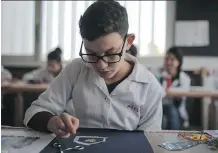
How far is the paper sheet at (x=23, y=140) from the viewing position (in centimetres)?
71

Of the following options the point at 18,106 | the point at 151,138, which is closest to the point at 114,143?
the point at 151,138

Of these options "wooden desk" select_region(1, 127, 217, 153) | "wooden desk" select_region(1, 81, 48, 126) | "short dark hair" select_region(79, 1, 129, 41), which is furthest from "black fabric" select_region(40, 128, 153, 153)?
"wooden desk" select_region(1, 81, 48, 126)

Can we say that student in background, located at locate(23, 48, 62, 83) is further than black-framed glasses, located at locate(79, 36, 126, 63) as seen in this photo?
Yes

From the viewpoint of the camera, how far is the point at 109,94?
1028 millimetres

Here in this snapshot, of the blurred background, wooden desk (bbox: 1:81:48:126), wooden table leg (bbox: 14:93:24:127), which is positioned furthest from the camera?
the blurred background

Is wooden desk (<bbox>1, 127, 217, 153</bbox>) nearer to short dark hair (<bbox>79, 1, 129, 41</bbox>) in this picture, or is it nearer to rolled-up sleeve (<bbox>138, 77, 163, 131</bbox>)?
rolled-up sleeve (<bbox>138, 77, 163, 131</bbox>)

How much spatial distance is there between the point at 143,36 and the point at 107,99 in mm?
2976

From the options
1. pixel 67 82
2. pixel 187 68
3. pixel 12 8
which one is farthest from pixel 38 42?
pixel 67 82

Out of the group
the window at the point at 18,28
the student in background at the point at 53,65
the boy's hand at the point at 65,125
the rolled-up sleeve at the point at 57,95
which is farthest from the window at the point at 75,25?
the boy's hand at the point at 65,125

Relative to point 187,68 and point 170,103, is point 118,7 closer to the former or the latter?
point 170,103

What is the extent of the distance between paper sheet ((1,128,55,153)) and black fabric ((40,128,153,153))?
0.02 meters

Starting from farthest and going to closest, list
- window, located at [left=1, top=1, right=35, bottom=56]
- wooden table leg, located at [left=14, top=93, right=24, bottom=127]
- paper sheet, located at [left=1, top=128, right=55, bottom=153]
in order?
1. window, located at [left=1, top=1, right=35, bottom=56]
2. wooden table leg, located at [left=14, top=93, right=24, bottom=127]
3. paper sheet, located at [left=1, top=128, right=55, bottom=153]

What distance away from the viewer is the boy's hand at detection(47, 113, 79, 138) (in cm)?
76

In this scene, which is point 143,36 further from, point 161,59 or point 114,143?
point 114,143
